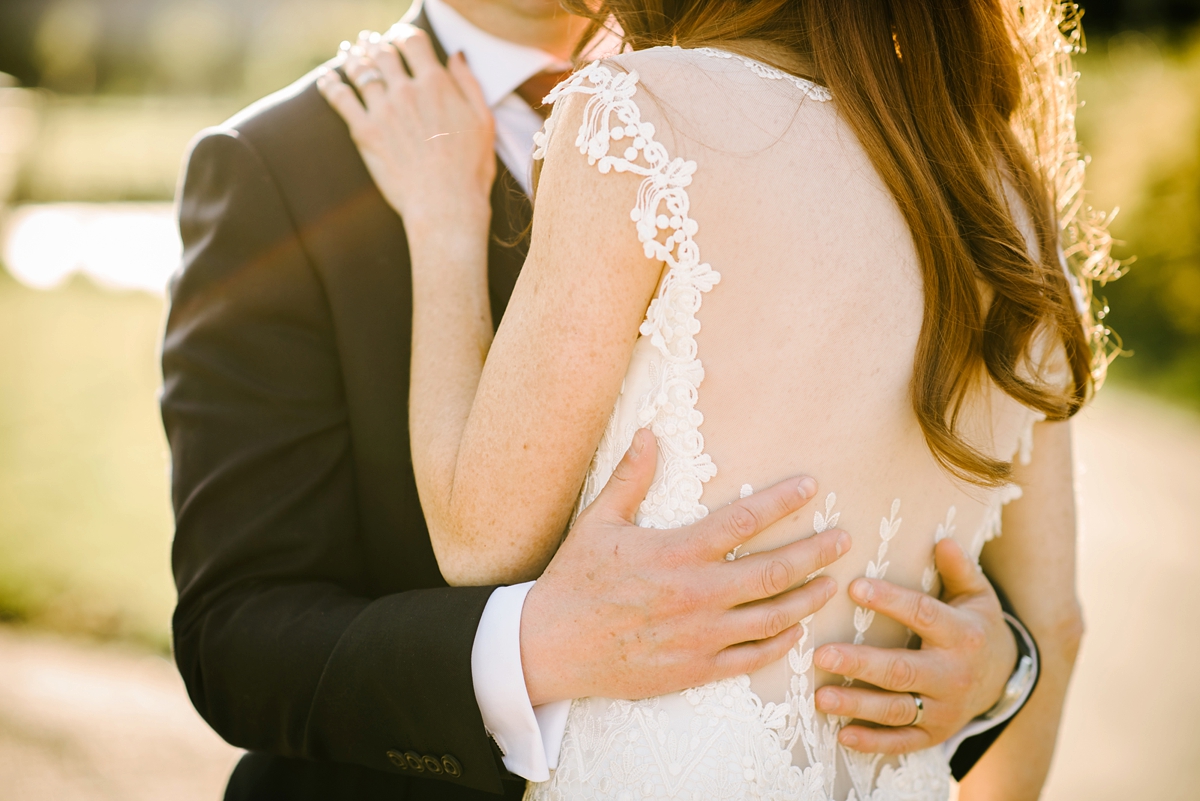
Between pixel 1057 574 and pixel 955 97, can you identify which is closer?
pixel 955 97

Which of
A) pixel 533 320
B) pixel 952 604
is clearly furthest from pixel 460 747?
pixel 952 604

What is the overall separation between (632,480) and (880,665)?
20.0 inches

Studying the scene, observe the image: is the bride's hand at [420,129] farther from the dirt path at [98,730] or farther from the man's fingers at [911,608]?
the dirt path at [98,730]

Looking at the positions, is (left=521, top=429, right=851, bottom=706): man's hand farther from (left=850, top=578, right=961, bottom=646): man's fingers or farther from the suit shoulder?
the suit shoulder

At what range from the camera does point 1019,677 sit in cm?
178

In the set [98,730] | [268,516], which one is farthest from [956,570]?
[98,730]

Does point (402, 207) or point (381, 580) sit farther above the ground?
point (402, 207)

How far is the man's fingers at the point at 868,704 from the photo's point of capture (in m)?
1.46

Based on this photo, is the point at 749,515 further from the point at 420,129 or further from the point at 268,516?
the point at 420,129

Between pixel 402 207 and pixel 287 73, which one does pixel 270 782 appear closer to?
pixel 402 207

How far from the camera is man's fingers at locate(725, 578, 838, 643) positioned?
1369mm

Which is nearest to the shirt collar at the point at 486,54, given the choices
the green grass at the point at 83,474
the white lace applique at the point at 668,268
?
the white lace applique at the point at 668,268

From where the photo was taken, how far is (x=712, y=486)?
1.38m

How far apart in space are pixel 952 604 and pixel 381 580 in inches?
41.8
